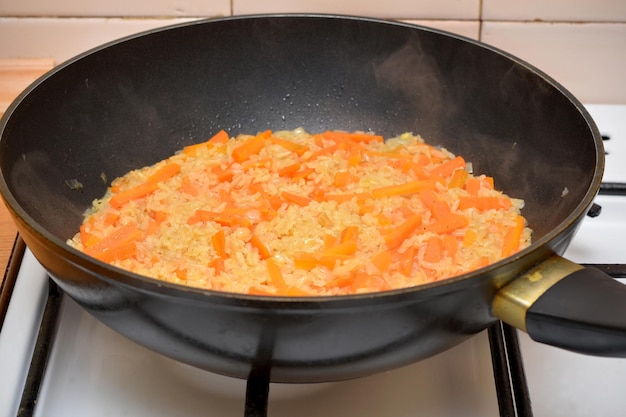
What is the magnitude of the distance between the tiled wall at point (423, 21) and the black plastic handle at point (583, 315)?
0.96 meters

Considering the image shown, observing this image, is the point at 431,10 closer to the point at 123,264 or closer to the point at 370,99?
the point at 370,99

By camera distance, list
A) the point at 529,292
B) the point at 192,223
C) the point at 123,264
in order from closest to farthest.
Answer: the point at 529,292 → the point at 123,264 → the point at 192,223

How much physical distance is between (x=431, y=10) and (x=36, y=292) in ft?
3.45

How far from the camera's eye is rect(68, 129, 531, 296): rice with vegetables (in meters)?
1.14

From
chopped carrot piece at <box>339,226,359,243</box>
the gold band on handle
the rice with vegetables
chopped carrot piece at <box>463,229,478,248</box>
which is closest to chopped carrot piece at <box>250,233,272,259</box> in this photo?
the rice with vegetables

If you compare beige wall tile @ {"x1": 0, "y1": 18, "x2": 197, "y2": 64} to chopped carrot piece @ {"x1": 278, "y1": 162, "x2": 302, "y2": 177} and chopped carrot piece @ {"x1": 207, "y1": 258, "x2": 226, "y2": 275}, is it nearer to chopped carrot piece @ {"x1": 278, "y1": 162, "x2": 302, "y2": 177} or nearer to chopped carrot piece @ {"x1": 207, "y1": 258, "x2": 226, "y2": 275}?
chopped carrot piece @ {"x1": 278, "y1": 162, "x2": 302, "y2": 177}

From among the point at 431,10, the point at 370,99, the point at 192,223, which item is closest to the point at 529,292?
the point at 192,223

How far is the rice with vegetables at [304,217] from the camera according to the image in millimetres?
1136

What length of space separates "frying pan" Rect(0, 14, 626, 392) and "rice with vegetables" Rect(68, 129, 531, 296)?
2.2 inches

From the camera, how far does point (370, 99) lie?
1.52m

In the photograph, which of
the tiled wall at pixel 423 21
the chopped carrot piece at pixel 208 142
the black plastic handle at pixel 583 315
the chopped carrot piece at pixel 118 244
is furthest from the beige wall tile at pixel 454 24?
the black plastic handle at pixel 583 315

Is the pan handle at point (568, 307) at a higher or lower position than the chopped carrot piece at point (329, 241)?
lower

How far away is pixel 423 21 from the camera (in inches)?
64.2

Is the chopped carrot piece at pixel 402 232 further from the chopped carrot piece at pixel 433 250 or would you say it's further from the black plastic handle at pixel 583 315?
the black plastic handle at pixel 583 315
